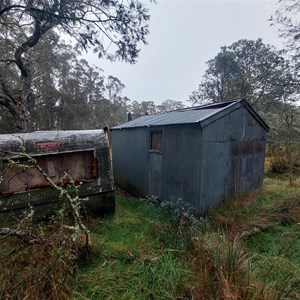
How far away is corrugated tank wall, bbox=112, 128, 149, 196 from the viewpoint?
7688mm

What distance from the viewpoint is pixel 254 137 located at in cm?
664

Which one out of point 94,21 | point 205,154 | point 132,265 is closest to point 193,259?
point 132,265

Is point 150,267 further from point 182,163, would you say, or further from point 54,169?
point 182,163

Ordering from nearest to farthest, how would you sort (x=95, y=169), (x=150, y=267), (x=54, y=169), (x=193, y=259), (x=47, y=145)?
1. (x=193, y=259)
2. (x=150, y=267)
3. (x=47, y=145)
4. (x=54, y=169)
5. (x=95, y=169)

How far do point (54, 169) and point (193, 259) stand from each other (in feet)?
10.4

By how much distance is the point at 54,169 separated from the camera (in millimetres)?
4434

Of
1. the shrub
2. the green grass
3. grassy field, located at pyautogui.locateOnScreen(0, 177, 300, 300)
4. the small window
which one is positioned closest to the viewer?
grassy field, located at pyautogui.locateOnScreen(0, 177, 300, 300)

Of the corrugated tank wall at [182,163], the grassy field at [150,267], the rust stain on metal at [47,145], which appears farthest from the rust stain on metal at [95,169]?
the corrugated tank wall at [182,163]

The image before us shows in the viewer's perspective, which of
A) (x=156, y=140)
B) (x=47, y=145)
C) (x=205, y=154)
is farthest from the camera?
(x=156, y=140)

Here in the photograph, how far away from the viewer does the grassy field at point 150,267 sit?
90.7 inches

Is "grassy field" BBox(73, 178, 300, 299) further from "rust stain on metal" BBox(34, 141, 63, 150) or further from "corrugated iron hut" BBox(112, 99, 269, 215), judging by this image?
"rust stain on metal" BBox(34, 141, 63, 150)

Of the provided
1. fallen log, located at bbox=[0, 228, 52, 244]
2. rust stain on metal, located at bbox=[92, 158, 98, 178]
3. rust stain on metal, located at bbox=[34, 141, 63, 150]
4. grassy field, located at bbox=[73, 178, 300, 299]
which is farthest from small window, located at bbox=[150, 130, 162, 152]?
fallen log, located at bbox=[0, 228, 52, 244]

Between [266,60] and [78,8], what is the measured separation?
18.0 meters

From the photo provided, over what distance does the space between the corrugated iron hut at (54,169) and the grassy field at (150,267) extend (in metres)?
0.80
